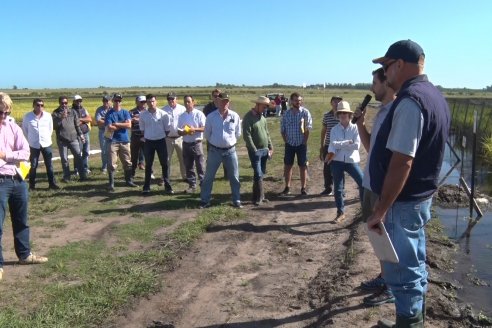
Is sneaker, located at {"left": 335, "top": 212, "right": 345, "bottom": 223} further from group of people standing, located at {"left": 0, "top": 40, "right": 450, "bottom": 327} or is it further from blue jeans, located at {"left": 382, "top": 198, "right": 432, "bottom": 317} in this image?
blue jeans, located at {"left": 382, "top": 198, "right": 432, "bottom": 317}

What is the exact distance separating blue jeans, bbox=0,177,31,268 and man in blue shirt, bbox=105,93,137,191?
427cm

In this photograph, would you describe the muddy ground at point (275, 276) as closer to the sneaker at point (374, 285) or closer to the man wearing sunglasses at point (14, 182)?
the sneaker at point (374, 285)

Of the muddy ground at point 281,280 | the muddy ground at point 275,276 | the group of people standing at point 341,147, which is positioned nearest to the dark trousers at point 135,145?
the group of people standing at point 341,147

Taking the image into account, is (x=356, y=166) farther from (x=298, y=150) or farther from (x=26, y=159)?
(x=26, y=159)

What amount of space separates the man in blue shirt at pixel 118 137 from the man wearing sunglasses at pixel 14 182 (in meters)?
4.28

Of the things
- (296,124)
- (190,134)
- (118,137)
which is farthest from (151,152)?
(296,124)

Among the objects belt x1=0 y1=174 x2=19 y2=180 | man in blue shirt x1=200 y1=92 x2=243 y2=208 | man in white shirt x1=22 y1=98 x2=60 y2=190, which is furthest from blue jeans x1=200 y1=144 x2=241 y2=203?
man in white shirt x1=22 y1=98 x2=60 y2=190

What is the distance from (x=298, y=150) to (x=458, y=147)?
13676 millimetres

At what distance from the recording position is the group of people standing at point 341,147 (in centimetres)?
299

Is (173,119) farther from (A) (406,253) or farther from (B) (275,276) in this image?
(A) (406,253)

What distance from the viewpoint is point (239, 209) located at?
820 cm

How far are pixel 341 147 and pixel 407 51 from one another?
13.0ft

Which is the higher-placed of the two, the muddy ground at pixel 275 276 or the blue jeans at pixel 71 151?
the blue jeans at pixel 71 151

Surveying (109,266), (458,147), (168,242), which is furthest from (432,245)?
(458,147)
